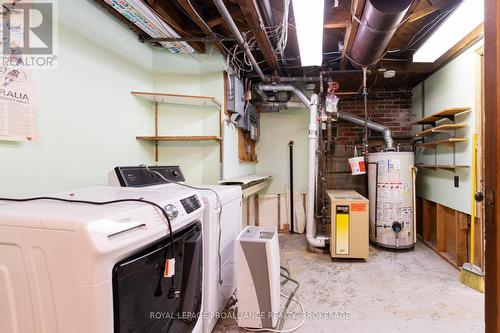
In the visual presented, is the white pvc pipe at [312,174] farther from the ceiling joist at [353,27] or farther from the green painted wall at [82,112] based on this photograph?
the green painted wall at [82,112]

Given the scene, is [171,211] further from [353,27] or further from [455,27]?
[455,27]

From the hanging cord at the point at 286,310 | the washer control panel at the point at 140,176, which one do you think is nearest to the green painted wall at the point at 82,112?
the washer control panel at the point at 140,176

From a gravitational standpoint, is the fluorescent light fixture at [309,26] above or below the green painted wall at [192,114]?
above

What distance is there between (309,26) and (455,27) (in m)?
1.25

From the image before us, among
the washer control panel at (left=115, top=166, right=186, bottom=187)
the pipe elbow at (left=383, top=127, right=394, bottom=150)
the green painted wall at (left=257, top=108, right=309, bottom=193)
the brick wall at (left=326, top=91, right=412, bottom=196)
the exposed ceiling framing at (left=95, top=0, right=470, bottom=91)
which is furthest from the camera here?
the green painted wall at (left=257, top=108, right=309, bottom=193)

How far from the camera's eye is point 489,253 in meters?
0.72

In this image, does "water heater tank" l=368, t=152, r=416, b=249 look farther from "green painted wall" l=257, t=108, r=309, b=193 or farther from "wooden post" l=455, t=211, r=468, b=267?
"green painted wall" l=257, t=108, r=309, b=193

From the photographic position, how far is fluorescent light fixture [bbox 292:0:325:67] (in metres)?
1.67

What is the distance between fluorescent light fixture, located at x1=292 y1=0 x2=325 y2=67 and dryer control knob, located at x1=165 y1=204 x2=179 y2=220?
1.51 metres

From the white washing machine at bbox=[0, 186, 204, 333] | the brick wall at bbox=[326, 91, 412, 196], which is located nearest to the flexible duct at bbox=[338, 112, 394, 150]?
the brick wall at bbox=[326, 91, 412, 196]

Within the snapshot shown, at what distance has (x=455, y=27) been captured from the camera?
6.81 ft

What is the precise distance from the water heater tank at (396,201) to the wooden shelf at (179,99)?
2290 mm

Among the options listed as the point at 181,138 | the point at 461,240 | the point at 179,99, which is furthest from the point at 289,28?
the point at 461,240

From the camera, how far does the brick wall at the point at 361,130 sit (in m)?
3.98
